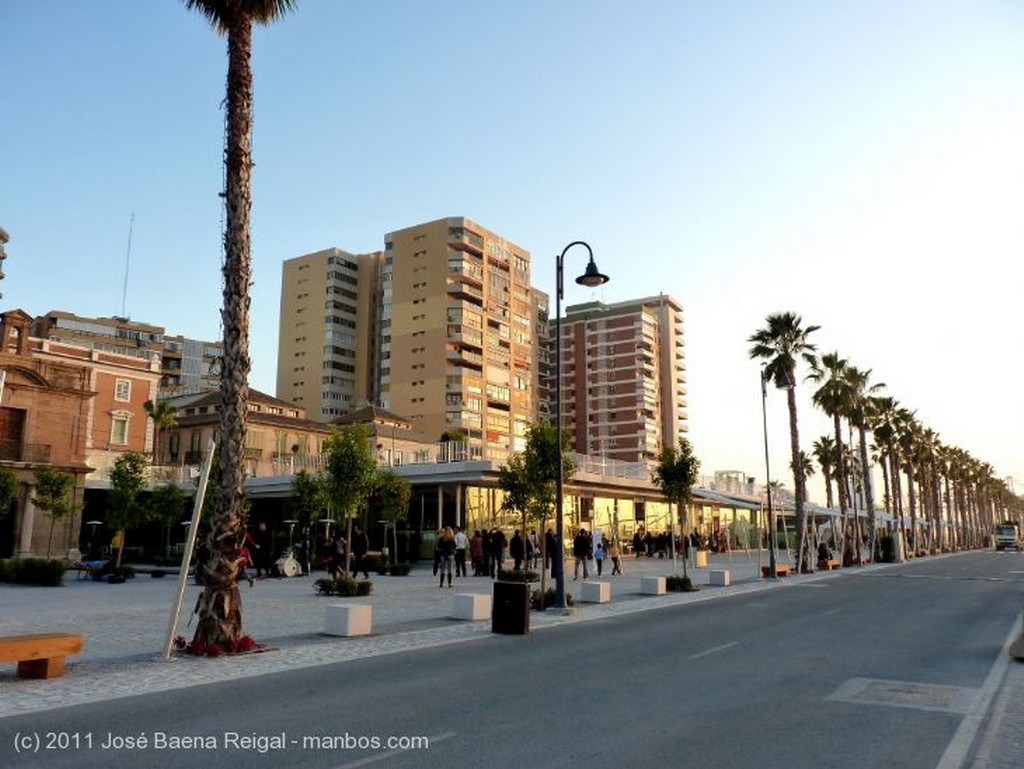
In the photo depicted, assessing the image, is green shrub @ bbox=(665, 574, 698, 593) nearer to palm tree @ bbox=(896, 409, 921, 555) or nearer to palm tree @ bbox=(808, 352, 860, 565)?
palm tree @ bbox=(808, 352, 860, 565)

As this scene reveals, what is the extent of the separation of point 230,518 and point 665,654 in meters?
6.57

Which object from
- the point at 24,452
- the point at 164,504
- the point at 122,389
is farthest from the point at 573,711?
the point at 122,389

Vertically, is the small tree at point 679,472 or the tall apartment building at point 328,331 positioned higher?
the tall apartment building at point 328,331

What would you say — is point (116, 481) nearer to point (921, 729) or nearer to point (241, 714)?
point (241, 714)

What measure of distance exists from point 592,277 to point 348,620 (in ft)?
30.7

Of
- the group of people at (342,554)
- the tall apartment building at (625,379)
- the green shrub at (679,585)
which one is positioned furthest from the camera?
the tall apartment building at (625,379)

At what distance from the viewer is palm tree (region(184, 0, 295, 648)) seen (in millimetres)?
11328

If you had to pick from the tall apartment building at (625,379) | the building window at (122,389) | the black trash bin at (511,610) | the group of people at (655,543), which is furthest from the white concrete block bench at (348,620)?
the tall apartment building at (625,379)

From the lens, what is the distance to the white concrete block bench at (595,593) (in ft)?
67.0

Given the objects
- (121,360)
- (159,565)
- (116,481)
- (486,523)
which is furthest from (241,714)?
(121,360)

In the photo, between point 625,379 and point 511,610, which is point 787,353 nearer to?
point 511,610

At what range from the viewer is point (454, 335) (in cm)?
10488

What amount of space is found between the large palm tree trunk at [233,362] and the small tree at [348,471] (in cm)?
1005

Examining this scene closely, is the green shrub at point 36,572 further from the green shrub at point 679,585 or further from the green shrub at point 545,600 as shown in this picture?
the green shrub at point 679,585
